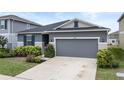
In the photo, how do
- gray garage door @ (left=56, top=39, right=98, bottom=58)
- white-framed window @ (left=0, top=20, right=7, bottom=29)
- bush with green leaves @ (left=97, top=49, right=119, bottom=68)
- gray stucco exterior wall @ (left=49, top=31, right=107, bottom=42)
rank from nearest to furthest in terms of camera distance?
bush with green leaves @ (left=97, top=49, right=119, bottom=68), gray stucco exterior wall @ (left=49, top=31, right=107, bottom=42), gray garage door @ (left=56, top=39, right=98, bottom=58), white-framed window @ (left=0, top=20, right=7, bottom=29)

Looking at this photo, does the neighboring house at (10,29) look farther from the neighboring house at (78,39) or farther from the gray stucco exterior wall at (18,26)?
the neighboring house at (78,39)

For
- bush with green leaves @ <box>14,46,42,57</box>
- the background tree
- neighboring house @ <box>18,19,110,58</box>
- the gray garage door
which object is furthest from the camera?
the background tree

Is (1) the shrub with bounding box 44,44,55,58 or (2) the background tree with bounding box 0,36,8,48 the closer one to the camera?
(1) the shrub with bounding box 44,44,55,58

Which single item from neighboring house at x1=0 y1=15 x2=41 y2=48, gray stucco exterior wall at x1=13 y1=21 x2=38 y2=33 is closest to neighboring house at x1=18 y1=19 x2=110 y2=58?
neighboring house at x1=0 y1=15 x2=41 y2=48

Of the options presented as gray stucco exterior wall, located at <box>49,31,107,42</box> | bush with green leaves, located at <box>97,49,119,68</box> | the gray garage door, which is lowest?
bush with green leaves, located at <box>97,49,119,68</box>

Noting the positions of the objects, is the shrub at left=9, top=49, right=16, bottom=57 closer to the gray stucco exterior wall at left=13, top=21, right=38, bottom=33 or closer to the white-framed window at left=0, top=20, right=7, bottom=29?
the gray stucco exterior wall at left=13, top=21, right=38, bottom=33

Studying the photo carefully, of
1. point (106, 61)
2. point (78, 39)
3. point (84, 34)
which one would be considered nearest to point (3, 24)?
point (78, 39)

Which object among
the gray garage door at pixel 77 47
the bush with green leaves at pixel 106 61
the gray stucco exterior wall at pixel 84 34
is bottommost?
the bush with green leaves at pixel 106 61

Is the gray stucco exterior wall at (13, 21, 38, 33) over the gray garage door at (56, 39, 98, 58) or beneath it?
over

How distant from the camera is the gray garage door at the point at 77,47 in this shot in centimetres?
1765

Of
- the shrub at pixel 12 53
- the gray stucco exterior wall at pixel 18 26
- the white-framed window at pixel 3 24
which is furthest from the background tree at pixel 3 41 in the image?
the shrub at pixel 12 53

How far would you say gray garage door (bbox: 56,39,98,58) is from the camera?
1765 cm

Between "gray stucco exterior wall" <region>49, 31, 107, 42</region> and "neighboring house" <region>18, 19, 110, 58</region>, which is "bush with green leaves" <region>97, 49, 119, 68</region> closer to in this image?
"neighboring house" <region>18, 19, 110, 58</region>
